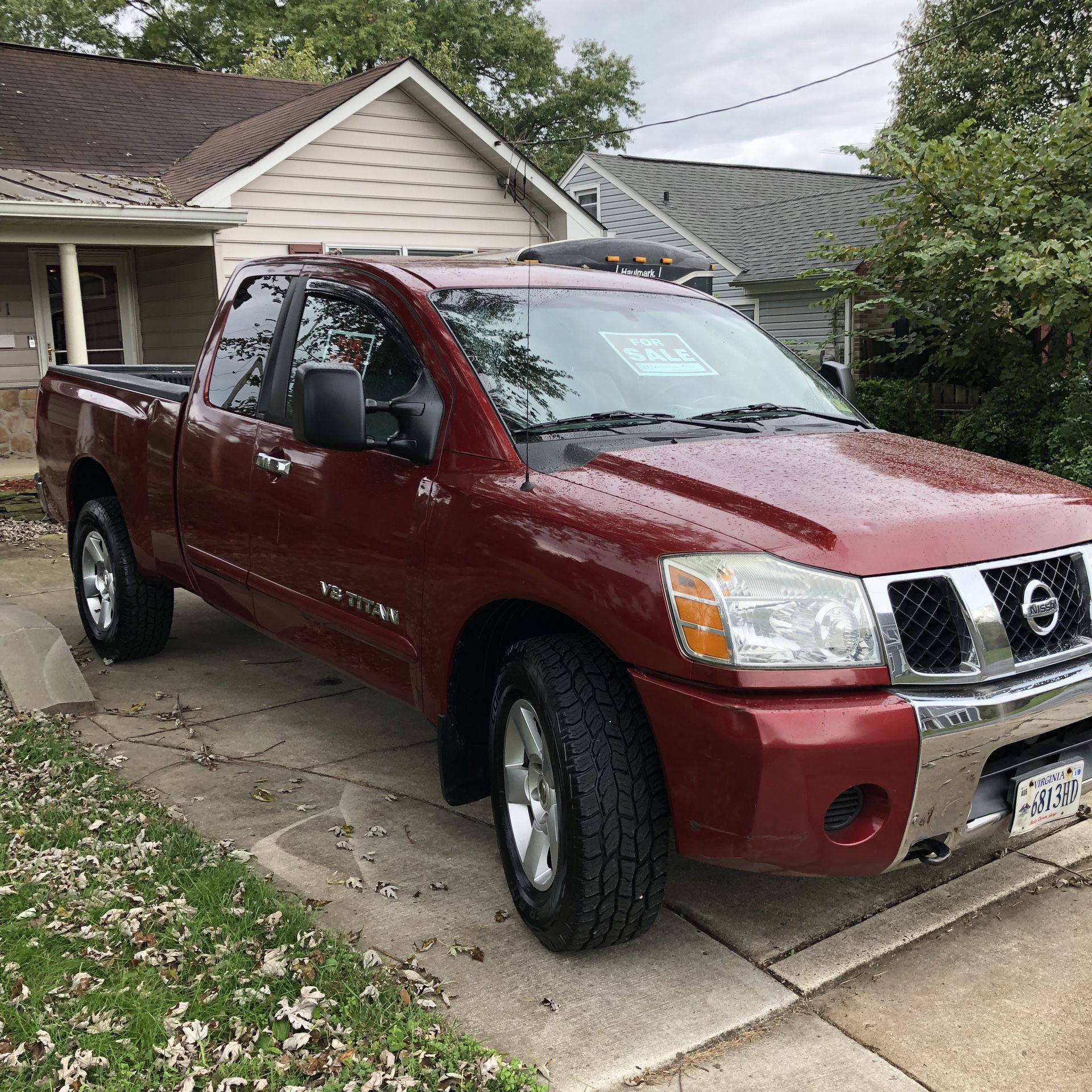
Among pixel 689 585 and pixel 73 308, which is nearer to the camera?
pixel 689 585

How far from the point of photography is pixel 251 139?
46.0 feet

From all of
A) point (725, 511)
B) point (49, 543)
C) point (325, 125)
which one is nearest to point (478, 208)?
point (325, 125)

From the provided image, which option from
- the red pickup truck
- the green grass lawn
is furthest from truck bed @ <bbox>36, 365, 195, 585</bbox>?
the green grass lawn

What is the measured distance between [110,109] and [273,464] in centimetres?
1299

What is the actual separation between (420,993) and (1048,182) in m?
8.35

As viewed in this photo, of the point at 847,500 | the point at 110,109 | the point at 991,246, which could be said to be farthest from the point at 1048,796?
the point at 110,109

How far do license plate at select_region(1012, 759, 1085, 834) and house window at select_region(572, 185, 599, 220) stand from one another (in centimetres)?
2531

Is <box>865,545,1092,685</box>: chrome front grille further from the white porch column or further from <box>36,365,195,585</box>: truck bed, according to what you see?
the white porch column

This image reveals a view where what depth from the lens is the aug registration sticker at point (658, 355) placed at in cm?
386

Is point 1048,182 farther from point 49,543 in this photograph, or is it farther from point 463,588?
point 49,543

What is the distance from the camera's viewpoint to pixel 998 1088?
259 centimetres

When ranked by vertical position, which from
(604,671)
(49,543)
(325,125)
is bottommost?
(49,543)

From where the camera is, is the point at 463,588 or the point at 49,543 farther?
the point at 49,543

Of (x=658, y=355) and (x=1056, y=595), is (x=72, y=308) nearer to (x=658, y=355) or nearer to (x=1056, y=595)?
(x=658, y=355)
